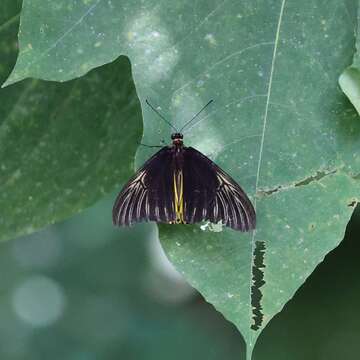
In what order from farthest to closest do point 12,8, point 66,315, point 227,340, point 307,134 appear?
point 66,315
point 227,340
point 12,8
point 307,134

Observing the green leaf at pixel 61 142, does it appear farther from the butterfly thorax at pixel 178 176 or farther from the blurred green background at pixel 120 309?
the blurred green background at pixel 120 309

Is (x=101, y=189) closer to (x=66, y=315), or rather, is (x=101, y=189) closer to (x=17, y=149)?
(x=17, y=149)

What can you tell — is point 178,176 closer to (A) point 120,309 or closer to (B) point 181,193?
(B) point 181,193

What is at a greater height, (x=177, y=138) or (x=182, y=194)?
(x=177, y=138)

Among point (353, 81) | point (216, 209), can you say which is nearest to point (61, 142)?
point (216, 209)

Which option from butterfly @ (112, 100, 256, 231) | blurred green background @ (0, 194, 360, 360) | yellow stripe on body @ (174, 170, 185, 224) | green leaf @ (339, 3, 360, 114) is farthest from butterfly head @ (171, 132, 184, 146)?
Result: blurred green background @ (0, 194, 360, 360)

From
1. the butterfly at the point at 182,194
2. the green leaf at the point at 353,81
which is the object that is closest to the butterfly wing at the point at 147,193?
the butterfly at the point at 182,194

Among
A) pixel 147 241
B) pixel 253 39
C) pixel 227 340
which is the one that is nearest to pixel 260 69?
pixel 253 39
